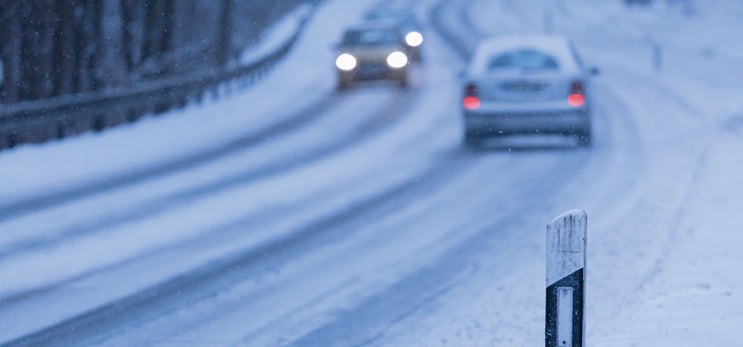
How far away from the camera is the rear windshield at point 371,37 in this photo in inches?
1218

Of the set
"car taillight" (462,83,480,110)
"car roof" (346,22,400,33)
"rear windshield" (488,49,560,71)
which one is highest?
"car roof" (346,22,400,33)

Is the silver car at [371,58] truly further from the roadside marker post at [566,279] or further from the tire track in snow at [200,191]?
the roadside marker post at [566,279]

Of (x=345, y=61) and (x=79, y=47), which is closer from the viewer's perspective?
(x=345, y=61)

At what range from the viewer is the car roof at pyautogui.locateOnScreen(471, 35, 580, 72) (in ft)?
58.6

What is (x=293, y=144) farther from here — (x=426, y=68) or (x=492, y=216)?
(x=426, y=68)

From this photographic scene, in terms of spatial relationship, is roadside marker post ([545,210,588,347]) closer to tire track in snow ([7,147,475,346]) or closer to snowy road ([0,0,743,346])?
snowy road ([0,0,743,346])

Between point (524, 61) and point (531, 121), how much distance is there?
2.75 feet

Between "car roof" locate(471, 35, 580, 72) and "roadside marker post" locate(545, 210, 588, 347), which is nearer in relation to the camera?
"roadside marker post" locate(545, 210, 588, 347)

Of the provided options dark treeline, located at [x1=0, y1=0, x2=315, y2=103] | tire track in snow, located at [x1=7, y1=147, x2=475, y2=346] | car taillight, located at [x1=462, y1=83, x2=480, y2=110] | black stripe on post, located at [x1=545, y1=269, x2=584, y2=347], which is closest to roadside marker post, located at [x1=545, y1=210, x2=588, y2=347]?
black stripe on post, located at [x1=545, y1=269, x2=584, y2=347]

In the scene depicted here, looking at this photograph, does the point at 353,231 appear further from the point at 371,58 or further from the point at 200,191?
the point at 371,58

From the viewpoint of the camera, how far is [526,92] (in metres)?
17.6

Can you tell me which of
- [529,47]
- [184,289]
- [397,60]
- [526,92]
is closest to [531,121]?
[526,92]

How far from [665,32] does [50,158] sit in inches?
1536

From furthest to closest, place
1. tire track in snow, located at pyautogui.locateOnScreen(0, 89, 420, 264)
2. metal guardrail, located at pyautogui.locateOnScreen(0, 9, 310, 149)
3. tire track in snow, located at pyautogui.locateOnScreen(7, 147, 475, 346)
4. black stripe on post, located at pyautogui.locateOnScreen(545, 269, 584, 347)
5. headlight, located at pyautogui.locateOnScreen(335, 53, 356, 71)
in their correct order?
headlight, located at pyautogui.locateOnScreen(335, 53, 356, 71)
metal guardrail, located at pyautogui.locateOnScreen(0, 9, 310, 149)
tire track in snow, located at pyautogui.locateOnScreen(0, 89, 420, 264)
tire track in snow, located at pyautogui.locateOnScreen(7, 147, 475, 346)
black stripe on post, located at pyautogui.locateOnScreen(545, 269, 584, 347)
